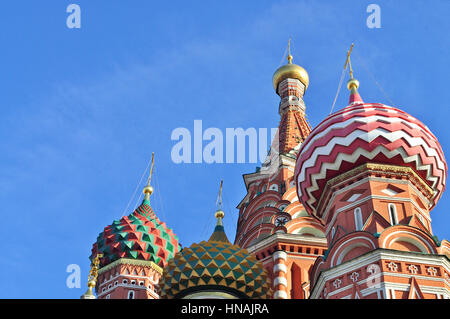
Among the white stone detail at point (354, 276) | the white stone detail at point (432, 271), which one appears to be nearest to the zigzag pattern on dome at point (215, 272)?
the white stone detail at point (354, 276)

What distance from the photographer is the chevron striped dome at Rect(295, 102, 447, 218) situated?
17.9m

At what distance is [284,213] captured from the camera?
76.4 ft

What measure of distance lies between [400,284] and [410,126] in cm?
526

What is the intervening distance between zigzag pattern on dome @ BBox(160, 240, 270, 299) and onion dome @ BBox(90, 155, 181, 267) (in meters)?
3.66

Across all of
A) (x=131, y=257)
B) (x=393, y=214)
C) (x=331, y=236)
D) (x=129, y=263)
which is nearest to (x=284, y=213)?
(x=331, y=236)

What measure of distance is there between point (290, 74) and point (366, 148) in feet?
49.9

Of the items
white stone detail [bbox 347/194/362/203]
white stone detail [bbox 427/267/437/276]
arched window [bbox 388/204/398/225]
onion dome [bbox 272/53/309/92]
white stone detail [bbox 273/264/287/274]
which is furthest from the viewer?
onion dome [bbox 272/53/309/92]

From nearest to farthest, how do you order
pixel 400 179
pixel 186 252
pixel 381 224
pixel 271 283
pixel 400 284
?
pixel 400 284 < pixel 381 224 < pixel 400 179 < pixel 186 252 < pixel 271 283

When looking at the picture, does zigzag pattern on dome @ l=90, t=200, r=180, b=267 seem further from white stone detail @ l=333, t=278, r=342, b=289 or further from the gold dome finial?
the gold dome finial

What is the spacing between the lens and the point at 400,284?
15.0 m

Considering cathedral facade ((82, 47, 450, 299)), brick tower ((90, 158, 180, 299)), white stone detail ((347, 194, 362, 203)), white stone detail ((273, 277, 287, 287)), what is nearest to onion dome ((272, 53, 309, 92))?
cathedral facade ((82, 47, 450, 299))

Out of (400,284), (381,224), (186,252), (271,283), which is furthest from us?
(271,283)
